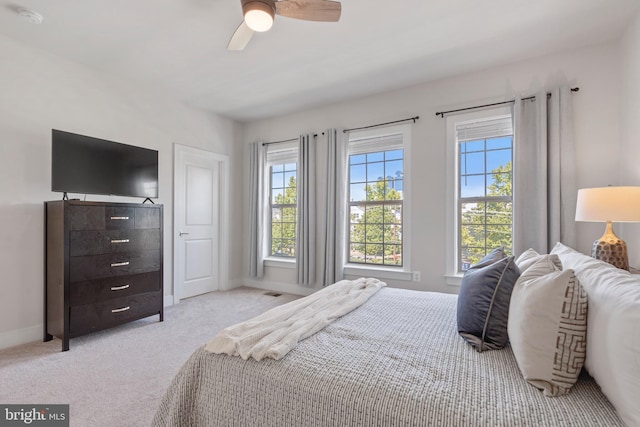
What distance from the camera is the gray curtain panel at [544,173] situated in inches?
111

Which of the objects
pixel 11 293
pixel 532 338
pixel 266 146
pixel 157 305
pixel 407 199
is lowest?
pixel 157 305

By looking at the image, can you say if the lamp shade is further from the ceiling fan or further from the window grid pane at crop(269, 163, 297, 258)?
the window grid pane at crop(269, 163, 297, 258)

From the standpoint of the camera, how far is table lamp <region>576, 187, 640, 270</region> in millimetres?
1950

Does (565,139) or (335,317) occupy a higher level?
(565,139)

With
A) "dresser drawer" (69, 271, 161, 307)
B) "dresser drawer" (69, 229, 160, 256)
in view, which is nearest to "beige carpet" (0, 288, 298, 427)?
"dresser drawer" (69, 271, 161, 307)

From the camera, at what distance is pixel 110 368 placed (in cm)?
233

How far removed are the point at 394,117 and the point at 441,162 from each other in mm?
810

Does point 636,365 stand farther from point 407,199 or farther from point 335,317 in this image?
point 407,199

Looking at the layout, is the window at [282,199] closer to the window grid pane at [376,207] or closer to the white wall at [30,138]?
the window grid pane at [376,207]

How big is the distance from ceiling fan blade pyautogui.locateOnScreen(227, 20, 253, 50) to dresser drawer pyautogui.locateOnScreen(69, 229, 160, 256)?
2.04 metres

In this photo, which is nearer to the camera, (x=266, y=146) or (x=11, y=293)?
(x=11, y=293)

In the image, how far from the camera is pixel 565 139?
2.84 meters

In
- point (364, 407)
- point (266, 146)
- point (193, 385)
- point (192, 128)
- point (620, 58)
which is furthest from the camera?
point (266, 146)

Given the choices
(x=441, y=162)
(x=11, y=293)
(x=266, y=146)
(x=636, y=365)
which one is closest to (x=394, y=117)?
(x=441, y=162)
